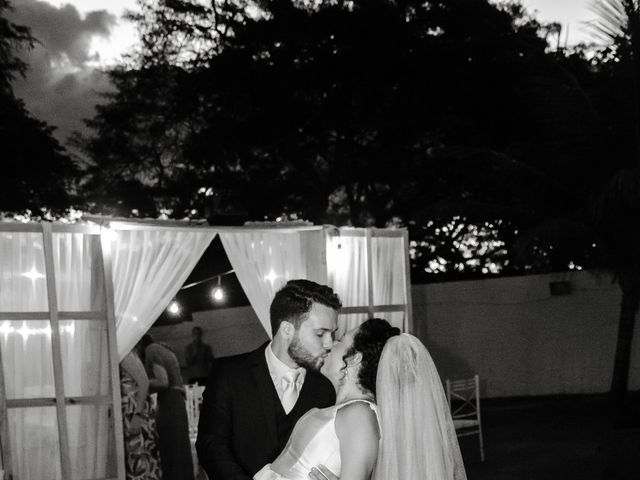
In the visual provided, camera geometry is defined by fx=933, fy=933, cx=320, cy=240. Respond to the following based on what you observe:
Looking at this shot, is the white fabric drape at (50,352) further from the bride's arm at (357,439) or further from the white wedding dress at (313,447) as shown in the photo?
the bride's arm at (357,439)

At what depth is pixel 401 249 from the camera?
863 cm

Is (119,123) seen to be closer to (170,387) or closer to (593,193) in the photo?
(593,193)

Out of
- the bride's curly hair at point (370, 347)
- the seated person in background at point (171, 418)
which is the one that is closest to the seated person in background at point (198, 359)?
the seated person in background at point (171, 418)

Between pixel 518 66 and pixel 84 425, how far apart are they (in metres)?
12.7

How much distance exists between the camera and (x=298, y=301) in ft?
11.4

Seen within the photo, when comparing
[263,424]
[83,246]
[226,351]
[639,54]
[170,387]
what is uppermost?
[639,54]

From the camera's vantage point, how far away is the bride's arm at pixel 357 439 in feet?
8.99

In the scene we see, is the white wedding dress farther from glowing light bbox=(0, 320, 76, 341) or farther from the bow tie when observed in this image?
glowing light bbox=(0, 320, 76, 341)

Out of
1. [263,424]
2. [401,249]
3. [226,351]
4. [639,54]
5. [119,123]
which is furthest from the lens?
[119,123]

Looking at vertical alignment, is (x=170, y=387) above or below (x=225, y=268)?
below

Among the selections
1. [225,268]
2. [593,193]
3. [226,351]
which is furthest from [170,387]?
[226,351]

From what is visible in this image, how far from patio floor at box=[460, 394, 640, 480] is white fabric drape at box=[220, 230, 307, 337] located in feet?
8.52

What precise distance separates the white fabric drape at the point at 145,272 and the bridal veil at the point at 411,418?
13.0 feet

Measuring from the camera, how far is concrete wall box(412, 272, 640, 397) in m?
14.7
